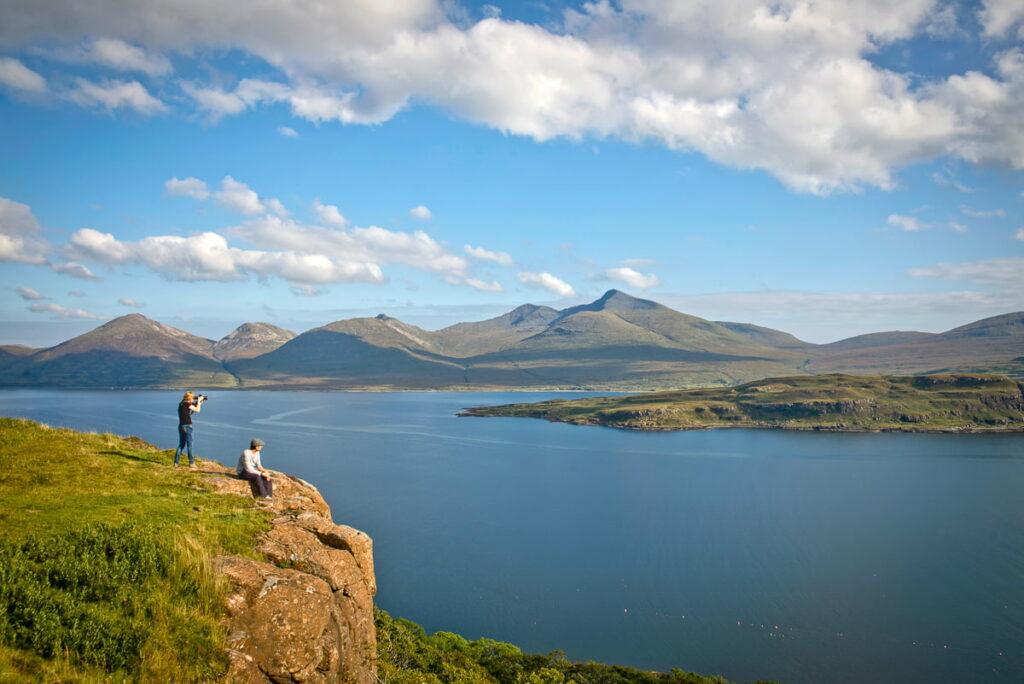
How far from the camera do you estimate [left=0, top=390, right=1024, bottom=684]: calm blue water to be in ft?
149

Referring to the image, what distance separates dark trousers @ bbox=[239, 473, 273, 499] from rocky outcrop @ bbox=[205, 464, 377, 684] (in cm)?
150

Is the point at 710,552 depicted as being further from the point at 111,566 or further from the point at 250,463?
the point at 111,566

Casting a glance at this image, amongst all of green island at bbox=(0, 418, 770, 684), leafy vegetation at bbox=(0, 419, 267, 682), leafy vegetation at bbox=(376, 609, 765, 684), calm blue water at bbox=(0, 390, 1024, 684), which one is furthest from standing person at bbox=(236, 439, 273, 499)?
calm blue water at bbox=(0, 390, 1024, 684)

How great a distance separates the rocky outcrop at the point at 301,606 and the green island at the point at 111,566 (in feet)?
1.47

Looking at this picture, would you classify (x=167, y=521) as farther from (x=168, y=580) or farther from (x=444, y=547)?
(x=444, y=547)

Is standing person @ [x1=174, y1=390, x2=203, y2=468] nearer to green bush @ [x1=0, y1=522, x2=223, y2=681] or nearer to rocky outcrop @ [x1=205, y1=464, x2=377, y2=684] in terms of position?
rocky outcrop @ [x1=205, y1=464, x2=377, y2=684]

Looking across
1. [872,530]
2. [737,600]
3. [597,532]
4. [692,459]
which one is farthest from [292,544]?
[692,459]

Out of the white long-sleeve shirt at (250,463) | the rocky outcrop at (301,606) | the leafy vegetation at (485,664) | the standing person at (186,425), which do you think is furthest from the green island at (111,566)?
the leafy vegetation at (485,664)

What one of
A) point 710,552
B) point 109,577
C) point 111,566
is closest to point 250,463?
point 111,566

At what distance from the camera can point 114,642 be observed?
34.4 ft

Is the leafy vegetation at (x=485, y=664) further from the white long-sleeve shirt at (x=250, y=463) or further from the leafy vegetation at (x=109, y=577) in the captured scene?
the leafy vegetation at (x=109, y=577)

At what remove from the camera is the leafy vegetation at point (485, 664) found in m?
27.1

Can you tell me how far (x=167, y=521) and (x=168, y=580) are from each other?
3165 millimetres

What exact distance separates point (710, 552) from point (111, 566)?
66015 mm
